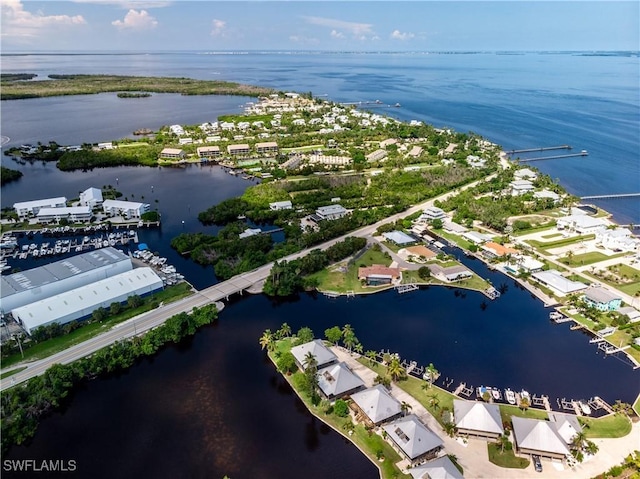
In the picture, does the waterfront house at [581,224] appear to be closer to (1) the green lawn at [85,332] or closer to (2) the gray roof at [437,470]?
(2) the gray roof at [437,470]

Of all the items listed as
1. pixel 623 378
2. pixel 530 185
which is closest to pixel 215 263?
pixel 623 378

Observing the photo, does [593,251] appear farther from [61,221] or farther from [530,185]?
[61,221]

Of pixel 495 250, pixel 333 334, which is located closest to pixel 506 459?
pixel 333 334

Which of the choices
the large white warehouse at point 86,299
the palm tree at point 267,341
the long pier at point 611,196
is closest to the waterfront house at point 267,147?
the large white warehouse at point 86,299

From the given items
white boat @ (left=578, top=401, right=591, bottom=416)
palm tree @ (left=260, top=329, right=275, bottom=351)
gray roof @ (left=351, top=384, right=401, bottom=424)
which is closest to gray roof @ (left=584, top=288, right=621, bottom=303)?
white boat @ (left=578, top=401, right=591, bottom=416)

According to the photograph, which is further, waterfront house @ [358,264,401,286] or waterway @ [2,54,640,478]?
waterfront house @ [358,264,401,286]

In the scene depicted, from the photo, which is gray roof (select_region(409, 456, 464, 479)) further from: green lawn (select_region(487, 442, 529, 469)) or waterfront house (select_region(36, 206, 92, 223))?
waterfront house (select_region(36, 206, 92, 223))
